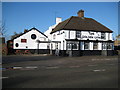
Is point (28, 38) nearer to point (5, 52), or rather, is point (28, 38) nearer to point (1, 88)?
point (5, 52)

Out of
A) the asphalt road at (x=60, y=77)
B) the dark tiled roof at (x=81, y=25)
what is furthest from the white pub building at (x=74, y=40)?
the asphalt road at (x=60, y=77)

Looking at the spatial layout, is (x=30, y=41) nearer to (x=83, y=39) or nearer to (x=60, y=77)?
(x=83, y=39)

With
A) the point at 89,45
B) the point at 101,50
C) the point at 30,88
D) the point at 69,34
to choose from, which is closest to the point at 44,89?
the point at 30,88

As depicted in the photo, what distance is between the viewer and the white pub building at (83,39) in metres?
26.1

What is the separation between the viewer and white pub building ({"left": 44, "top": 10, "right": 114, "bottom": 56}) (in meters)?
26.1

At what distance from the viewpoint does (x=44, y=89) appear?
5.59 m

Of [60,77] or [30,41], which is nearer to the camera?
[60,77]

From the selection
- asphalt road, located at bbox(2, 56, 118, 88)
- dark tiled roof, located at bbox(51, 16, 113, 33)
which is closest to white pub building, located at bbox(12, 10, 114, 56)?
dark tiled roof, located at bbox(51, 16, 113, 33)

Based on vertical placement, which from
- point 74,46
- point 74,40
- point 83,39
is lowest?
point 74,46

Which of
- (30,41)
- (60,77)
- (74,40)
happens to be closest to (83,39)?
(74,40)

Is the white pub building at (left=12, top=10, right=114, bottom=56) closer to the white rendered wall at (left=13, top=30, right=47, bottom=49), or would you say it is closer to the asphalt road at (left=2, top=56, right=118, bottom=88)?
the white rendered wall at (left=13, top=30, right=47, bottom=49)

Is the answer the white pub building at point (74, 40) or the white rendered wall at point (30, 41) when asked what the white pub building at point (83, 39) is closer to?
the white pub building at point (74, 40)

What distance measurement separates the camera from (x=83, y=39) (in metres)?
27.7

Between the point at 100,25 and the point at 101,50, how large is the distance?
6684 mm
